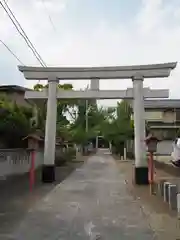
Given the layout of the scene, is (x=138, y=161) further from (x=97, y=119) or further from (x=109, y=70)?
(x=97, y=119)

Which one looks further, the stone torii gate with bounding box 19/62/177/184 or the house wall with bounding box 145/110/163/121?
the house wall with bounding box 145/110/163/121

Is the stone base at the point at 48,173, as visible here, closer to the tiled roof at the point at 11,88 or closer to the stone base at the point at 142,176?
the stone base at the point at 142,176

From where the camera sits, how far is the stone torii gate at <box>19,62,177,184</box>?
19.4 m

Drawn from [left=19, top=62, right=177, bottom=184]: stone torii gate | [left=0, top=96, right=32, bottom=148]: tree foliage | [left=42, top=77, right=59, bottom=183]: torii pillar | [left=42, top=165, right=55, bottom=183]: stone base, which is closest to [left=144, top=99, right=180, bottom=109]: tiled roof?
[left=0, top=96, right=32, bottom=148]: tree foliage

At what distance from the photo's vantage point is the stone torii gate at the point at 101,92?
19422 millimetres

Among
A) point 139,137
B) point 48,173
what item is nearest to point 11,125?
point 48,173

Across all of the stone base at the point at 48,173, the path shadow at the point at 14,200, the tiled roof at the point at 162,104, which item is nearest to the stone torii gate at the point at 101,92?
the stone base at the point at 48,173

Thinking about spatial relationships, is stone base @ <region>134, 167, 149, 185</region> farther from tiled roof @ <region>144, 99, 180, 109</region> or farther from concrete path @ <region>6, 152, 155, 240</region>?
tiled roof @ <region>144, 99, 180, 109</region>

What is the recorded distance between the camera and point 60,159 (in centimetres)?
3728

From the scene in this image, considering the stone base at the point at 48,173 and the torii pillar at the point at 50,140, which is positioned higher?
the torii pillar at the point at 50,140

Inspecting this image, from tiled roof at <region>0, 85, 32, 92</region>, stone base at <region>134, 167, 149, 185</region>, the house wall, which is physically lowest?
stone base at <region>134, 167, 149, 185</region>

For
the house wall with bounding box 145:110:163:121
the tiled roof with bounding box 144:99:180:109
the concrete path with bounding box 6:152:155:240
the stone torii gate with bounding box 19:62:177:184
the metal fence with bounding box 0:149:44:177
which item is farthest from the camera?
the tiled roof with bounding box 144:99:180:109

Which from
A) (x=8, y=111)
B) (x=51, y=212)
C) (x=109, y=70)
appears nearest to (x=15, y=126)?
(x=8, y=111)

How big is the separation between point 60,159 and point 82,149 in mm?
31219
